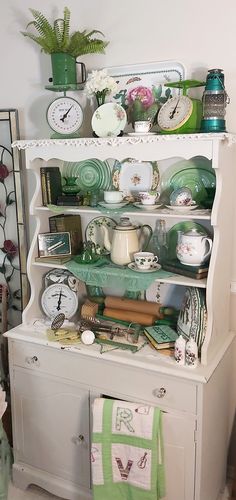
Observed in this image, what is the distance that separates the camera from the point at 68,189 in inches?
78.9

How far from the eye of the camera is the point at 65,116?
1.92m

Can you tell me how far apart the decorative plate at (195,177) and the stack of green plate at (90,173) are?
29 centimetres

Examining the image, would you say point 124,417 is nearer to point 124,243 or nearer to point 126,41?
point 124,243

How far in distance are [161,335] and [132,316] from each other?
191 mm

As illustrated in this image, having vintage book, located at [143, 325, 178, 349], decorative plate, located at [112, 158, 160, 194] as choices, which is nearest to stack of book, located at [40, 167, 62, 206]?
decorative plate, located at [112, 158, 160, 194]

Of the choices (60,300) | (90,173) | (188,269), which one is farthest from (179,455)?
(90,173)

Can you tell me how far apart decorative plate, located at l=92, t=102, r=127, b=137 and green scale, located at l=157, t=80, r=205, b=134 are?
5.9 inches

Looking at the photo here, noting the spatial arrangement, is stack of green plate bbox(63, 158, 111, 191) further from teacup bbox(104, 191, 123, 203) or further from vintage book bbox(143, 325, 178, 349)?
vintage book bbox(143, 325, 178, 349)

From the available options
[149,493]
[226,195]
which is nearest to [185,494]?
[149,493]

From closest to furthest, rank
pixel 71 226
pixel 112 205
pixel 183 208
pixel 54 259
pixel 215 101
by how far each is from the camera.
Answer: pixel 215 101 → pixel 183 208 → pixel 112 205 → pixel 54 259 → pixel 71 226

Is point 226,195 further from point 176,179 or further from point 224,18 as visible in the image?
point 224,18

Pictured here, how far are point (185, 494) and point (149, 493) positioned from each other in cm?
13

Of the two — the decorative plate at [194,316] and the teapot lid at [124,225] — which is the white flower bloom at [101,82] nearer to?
the teapot lid at [124,225]

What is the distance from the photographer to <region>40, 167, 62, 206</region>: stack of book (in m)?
1.99
